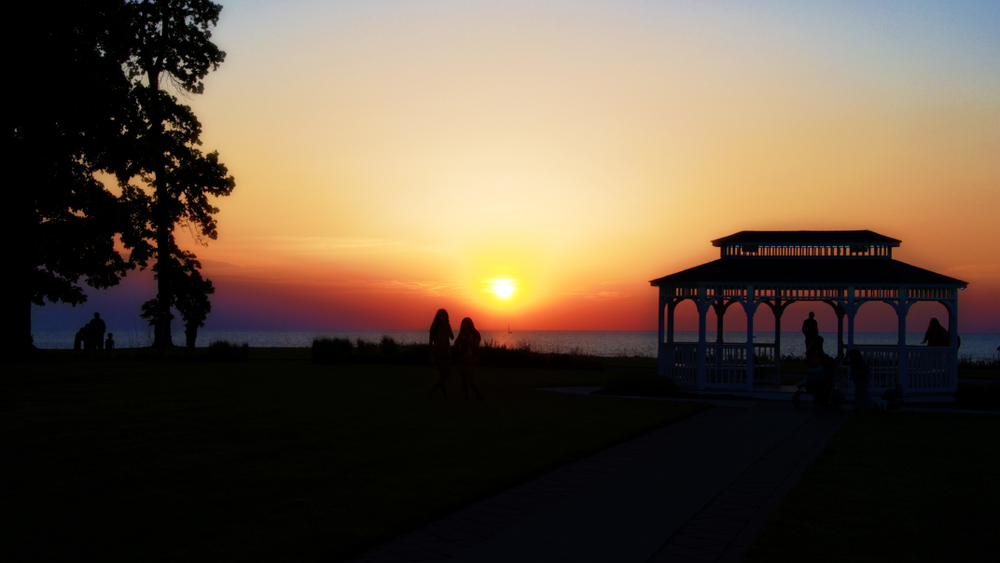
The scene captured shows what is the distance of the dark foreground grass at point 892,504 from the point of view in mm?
6133

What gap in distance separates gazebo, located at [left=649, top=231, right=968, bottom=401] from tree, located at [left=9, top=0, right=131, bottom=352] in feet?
61.5

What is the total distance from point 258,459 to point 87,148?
21983 mm

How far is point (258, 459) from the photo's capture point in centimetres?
979

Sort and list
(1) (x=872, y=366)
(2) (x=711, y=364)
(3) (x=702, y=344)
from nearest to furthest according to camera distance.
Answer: (1) (x=872, y=366) < (3) (x=702, y=344) < (2) (x=711, y=364)

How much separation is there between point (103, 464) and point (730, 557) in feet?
22.2

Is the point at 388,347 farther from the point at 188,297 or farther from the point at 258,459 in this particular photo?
the point at 258,459

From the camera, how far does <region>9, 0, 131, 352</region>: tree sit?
26000 mm

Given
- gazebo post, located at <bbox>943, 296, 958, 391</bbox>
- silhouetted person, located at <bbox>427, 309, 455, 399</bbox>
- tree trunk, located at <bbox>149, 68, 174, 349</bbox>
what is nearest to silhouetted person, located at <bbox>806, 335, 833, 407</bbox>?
gazebo post, located at <bbox>943, 296, 958, 391</bbox>

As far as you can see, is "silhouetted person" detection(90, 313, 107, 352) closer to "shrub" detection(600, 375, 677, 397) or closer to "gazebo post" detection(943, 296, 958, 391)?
"shrub" detection(600, 375, 677, 397)

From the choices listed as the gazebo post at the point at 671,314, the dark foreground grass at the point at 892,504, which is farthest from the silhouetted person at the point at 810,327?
the dark foreground grass at the point at 892,504

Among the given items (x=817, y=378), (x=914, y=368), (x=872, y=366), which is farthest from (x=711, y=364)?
(x=914, y=368)

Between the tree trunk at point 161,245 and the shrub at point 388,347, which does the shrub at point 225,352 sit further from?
the shrub at point 388,347

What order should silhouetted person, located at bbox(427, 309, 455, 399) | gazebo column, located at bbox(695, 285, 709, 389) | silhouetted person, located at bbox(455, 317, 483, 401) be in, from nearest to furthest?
1. silhouetted person, located at bbox(455, 317, 483, 401)
2. silhouetted person, located at bbox(427, 309, 455, 399)
3. gazebo column, located at bbox(695, 285, 709, 389)

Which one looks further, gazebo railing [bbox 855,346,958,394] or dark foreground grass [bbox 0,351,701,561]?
gazebo railing [bbox 855,346,958,394]
